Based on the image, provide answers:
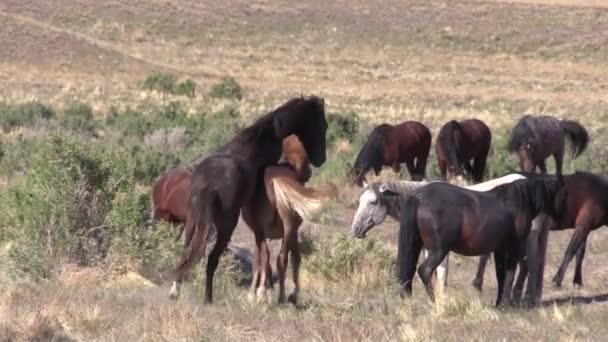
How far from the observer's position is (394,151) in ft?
65.5

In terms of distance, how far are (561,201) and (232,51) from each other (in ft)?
184

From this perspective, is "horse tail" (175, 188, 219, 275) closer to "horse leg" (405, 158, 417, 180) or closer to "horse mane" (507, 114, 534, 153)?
"horse mane" (507, 114, 534, 153)

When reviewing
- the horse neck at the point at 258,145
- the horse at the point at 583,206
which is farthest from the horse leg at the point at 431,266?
the horse at the point at 583,206

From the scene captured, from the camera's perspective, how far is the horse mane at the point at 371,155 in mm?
19250

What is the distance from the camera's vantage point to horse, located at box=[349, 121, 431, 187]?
1939 centimetres

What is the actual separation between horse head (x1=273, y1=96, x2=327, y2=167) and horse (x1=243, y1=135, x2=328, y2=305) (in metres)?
0.29

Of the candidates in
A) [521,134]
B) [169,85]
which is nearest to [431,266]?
[521,134]

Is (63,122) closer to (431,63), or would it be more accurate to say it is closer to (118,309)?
(118,309)

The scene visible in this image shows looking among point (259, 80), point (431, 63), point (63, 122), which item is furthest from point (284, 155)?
point (431, 63)

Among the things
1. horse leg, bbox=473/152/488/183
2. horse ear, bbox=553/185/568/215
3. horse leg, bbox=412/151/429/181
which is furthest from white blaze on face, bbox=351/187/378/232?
horse leg, bbox=473/152/488/183

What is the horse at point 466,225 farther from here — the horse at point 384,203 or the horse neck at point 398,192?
the horse neck at point 398,192

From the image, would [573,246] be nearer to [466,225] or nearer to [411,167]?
[466,225]

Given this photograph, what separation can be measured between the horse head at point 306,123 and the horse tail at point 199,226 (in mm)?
978

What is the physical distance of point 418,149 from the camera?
809 inches
